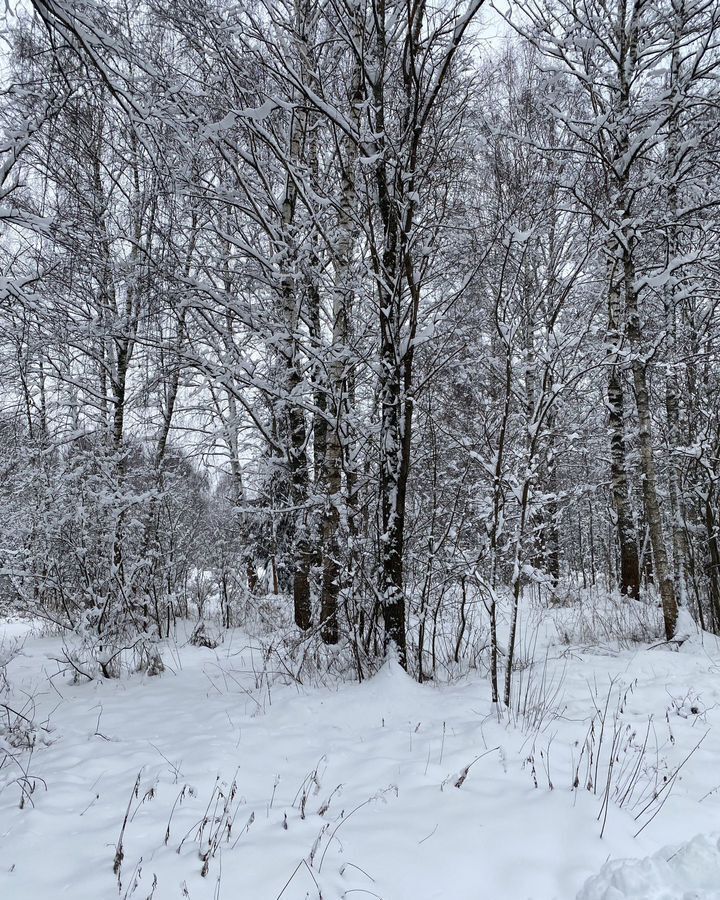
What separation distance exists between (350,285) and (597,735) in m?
3.87

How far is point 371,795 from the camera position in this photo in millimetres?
2605

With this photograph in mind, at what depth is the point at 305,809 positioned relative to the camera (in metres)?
2.46

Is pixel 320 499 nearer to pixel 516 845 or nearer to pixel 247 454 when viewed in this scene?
pixel 516 845

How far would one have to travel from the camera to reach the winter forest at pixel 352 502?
2.24 m

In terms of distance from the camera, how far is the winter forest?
88.0 inches

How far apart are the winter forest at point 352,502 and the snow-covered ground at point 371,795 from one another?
0.02 metres

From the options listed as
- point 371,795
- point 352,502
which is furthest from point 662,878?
point 352,502

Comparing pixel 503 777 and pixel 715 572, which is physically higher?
pixel 715 572

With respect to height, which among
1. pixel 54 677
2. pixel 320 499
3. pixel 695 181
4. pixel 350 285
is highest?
pixel 695 181

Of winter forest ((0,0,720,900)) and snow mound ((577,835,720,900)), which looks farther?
winter forest ((0,0,720,900))

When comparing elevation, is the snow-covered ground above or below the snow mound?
below

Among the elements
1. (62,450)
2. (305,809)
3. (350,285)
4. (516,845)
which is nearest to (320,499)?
(350,285)

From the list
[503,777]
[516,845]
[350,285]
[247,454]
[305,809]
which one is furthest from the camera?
→ [247,454]

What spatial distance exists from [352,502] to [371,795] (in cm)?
258
